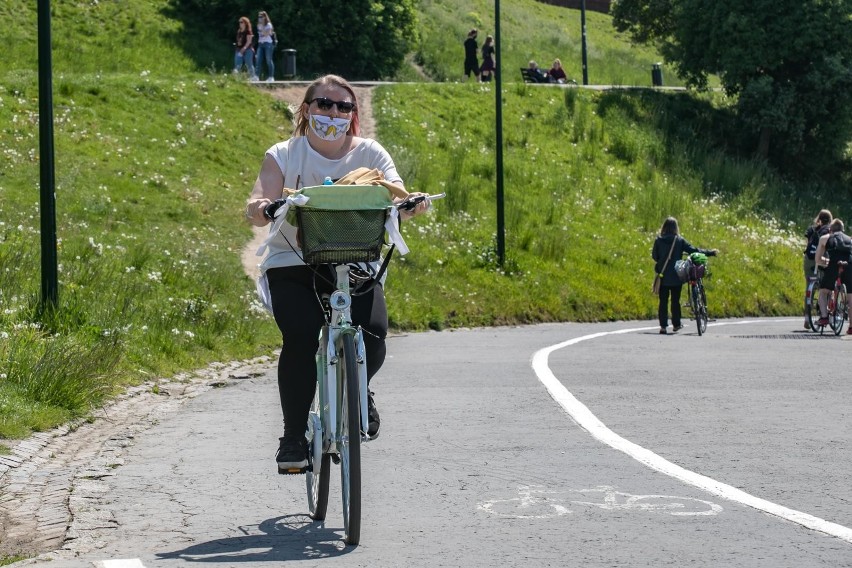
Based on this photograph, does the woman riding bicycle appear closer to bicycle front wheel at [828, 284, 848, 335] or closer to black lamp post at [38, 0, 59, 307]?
black lamp post at [38, 0, 59, 307]

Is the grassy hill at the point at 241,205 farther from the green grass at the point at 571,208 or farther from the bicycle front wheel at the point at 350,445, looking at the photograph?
the bicycle front wheel at the point at 350,445

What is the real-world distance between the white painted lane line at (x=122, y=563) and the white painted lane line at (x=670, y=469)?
2.75 m

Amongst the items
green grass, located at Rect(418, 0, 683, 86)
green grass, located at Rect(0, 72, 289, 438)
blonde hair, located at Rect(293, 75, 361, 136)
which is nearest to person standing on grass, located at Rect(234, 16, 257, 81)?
green grass, located at Rect(0, 72, 289, 438)

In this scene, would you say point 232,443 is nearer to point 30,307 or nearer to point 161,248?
point 30,307

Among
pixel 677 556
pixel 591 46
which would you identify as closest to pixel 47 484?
pixel 677 556

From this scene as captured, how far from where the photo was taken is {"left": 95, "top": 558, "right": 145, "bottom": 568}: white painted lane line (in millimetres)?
5805

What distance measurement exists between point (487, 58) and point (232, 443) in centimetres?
4137

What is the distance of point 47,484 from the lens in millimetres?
7922

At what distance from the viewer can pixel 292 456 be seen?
6832mm

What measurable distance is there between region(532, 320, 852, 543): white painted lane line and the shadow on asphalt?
192 cm

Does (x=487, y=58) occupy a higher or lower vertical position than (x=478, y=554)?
higher

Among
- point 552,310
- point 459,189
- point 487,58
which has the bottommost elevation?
point 552,310

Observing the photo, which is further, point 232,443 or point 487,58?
point 487,58

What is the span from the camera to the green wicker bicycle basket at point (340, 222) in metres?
6.26
